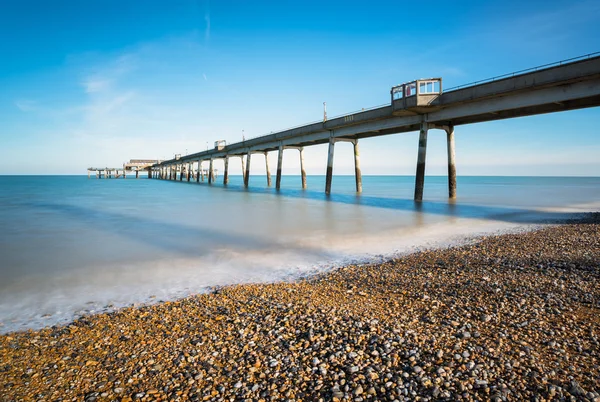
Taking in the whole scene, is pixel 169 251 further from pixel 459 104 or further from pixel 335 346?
pixel 459 104

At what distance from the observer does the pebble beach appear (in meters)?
3.63

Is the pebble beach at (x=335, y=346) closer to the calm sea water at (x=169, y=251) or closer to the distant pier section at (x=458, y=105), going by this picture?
the calm sea water at (x=169, y=251)

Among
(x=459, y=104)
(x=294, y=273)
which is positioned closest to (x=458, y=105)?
(x=459, y=104)

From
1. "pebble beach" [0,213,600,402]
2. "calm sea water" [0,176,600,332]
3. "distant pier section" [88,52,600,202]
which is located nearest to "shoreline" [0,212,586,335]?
"calm sea water" [0,176,600,332]

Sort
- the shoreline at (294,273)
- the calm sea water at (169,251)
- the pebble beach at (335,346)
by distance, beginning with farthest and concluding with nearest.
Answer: the calm sea water at (169,251), the shoreline at (294,273), the pebble beach at (335,346)

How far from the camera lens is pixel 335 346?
4441 millimetres

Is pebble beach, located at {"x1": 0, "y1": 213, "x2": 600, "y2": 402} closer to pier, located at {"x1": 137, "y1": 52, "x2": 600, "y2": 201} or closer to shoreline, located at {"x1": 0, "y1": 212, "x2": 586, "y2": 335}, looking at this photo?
shoreline, located at {"x1": 0, "y1": 212, "x2": 586, "y2": 335}

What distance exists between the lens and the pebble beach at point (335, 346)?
11.9ft

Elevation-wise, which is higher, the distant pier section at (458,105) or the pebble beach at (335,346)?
the distant pier section at (458,105)

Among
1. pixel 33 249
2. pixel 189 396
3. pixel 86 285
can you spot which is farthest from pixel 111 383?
pixel 33 249

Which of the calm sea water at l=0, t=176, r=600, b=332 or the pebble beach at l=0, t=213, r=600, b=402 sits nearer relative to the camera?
the pebble beach at l=0, t=213, r=600, b=402

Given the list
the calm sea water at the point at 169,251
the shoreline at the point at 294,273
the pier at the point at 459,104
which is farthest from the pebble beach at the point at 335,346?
the pier at the point at 459,104

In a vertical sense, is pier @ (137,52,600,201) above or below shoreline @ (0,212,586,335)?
above

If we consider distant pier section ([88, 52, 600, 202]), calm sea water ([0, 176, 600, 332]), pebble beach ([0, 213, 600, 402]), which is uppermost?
distant pier section ([88, 52, 600, 202])
